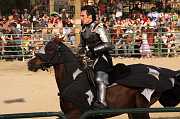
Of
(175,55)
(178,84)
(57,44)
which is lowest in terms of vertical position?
(175,55)

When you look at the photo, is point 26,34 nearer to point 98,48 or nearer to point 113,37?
point 113,37

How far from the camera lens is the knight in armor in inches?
286

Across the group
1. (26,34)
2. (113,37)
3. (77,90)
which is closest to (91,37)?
(77,90)

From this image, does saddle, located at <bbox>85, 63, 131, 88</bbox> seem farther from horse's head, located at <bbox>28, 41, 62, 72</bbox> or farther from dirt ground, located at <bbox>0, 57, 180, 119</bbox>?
dirt ground, located at <bbox>0, 57, 180, 119</bbox>

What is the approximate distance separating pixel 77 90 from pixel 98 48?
0.65 metres

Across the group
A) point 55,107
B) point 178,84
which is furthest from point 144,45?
point 178,84

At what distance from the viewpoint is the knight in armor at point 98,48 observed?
7.27 meters

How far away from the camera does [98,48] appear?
725 centimetres

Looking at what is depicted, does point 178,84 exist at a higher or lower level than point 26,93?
higher

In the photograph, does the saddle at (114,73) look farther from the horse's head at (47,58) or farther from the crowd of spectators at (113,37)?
the crowd of spectators at (113,37)

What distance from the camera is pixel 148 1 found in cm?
3228

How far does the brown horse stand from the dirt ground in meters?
2.33

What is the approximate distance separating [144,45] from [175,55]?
53.4 inches

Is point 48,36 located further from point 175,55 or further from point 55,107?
point 55,107
